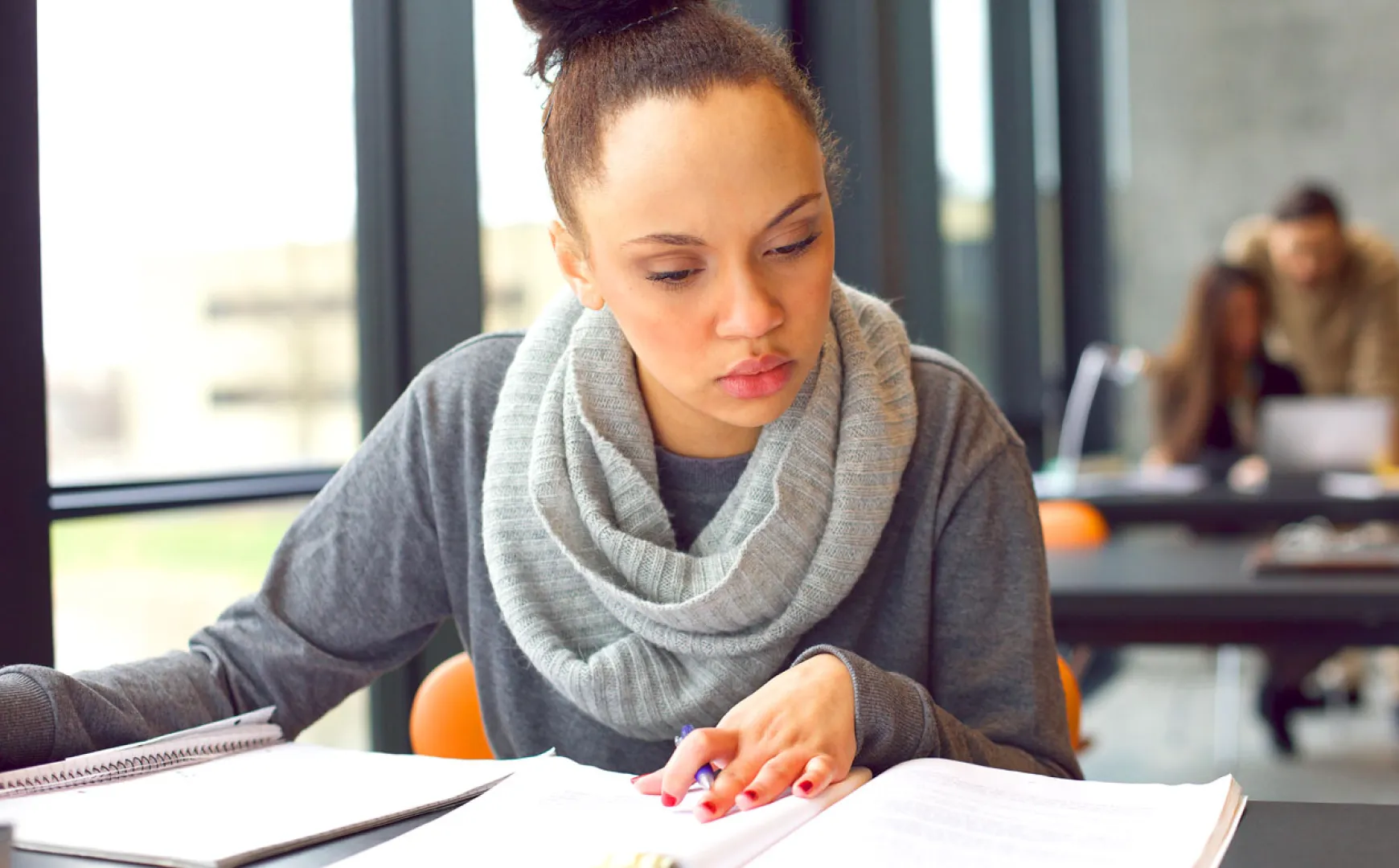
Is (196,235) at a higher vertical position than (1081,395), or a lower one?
higher

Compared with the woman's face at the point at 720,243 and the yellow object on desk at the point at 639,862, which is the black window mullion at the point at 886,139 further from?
the yellow object on desk at the point at 639,862

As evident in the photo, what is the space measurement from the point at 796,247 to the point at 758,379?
4.4 inches

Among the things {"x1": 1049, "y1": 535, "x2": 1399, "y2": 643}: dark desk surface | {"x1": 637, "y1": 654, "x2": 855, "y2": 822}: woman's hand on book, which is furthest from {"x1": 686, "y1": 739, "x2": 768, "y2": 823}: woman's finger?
{"x1": 1049, "y1": 535, "x2": 1399, "y2": 643}: dark desk surface

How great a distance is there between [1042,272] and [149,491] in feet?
15.9

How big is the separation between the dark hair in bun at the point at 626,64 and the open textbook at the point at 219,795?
1.65 feet

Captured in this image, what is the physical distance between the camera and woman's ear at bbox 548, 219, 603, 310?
4.17 feet

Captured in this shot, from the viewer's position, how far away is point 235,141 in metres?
2.20

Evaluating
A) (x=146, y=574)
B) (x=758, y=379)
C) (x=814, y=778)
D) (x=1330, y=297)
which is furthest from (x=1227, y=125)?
(x=814, y=778)

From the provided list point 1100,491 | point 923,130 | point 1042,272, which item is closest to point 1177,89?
point 1042,272

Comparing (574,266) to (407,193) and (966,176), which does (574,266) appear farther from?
(966,176)

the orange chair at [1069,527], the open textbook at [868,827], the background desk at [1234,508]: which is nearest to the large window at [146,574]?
the open textbook at [868,827]

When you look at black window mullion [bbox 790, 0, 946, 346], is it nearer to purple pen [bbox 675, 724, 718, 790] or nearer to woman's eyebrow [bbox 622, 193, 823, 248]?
woman's eyebrow [bbox 622, 193, 823, 248]

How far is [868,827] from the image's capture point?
2.69 feet

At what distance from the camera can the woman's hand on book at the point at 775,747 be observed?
883 millimetres
